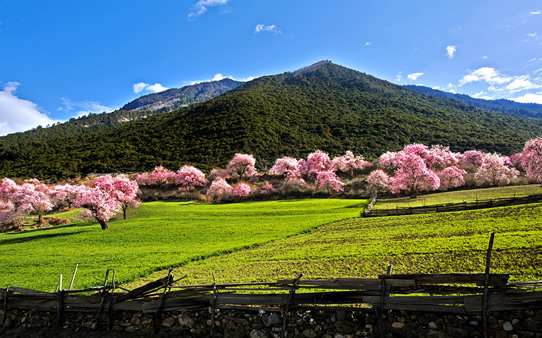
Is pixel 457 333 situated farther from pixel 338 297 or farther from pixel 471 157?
pixel 471 157

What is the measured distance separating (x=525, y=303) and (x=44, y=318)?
47.3 feet

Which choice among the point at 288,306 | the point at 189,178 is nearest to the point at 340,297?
the point at 288,306

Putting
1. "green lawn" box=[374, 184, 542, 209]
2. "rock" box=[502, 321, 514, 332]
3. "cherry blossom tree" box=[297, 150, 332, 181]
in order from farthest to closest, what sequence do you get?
"cherry blossom tree" box=[297, 150, 332, 181]
"green lawn" box=[374, 184, 542, 209]
"rock" box=[502, 321, 514, 332]

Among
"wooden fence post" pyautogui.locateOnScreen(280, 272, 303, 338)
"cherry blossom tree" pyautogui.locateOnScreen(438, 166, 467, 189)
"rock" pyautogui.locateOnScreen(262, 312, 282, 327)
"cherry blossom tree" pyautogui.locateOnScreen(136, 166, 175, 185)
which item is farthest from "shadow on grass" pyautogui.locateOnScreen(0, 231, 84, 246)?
"cherry blossom tree" pyautogui.locateOnScreen(438, 166, 467, 189)

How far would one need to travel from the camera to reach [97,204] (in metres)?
32.5

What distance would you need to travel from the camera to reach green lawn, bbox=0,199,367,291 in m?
17.8

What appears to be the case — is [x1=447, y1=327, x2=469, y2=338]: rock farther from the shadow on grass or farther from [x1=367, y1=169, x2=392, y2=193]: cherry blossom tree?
[x1=367, y1=169, x2=392, y2=193]: cherry blossom tree

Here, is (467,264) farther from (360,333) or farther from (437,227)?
(437,227)

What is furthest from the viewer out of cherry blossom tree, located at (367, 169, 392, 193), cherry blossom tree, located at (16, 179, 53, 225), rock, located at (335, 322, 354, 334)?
cherry blossom tree, located at (367, 169, 392, 193)

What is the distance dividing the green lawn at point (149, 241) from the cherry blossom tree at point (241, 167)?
76.5ft

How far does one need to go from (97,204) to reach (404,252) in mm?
34430

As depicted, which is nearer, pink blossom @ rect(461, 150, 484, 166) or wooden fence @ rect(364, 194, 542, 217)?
wooden fence @ rect(364, 194, 542, 217)

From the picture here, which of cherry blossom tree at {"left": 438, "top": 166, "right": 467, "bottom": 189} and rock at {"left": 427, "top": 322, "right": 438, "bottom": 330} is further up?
cherry blossom tree at {"left": 438, "top": 166, "right": 467, "bottom": 189}

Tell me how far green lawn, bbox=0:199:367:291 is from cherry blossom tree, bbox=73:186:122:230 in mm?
1850
